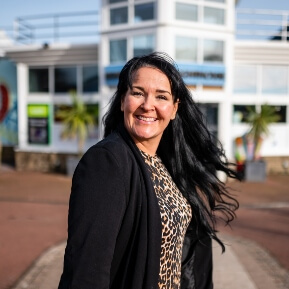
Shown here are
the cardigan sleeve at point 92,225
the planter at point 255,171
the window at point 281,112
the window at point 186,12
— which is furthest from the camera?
the window at point 281,112

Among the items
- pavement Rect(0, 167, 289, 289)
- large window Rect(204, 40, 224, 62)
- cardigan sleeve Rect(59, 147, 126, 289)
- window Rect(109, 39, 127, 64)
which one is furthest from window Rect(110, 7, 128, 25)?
cardigan sleeve Rect(59, 147, 126, 289)

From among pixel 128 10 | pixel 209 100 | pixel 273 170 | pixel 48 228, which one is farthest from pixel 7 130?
pixel 273 170

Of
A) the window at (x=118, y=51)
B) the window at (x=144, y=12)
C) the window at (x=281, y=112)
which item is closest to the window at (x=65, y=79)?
the window at (x=118, y=51)

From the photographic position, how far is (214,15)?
11.3m

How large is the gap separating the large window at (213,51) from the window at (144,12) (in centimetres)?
187

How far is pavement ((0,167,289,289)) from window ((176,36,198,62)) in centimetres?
432

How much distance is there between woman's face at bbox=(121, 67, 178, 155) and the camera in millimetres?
1670

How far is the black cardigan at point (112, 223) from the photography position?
1268 millimetres

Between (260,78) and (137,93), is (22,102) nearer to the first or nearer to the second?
(260,78)

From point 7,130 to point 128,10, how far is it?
23.6ft

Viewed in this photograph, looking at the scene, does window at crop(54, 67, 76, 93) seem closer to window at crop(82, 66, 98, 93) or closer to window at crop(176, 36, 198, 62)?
window at crop(82, 66, 98, 93)

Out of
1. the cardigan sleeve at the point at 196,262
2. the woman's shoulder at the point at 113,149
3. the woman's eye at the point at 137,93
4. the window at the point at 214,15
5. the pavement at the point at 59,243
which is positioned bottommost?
the pavement at the point at 59,243

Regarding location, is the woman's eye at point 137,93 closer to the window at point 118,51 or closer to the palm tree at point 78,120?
the window at point 118,51

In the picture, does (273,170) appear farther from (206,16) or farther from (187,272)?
(187,272)
